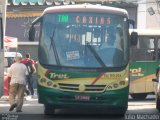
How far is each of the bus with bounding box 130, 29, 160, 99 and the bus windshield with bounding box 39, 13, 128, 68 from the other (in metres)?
6.57

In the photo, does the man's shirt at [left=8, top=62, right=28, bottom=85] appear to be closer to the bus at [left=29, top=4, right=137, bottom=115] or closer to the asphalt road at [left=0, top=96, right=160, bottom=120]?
the asphalt road at [left=0, top=96, right=160, bottom=120]

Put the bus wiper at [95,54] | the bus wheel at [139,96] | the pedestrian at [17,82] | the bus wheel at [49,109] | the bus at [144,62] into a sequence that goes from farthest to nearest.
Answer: the bus wheel at [139,96] → the bus at [144,62] → the pedestrian at [17,82] → the bus wheel at [49,109] → the bus wiper at [95,54]

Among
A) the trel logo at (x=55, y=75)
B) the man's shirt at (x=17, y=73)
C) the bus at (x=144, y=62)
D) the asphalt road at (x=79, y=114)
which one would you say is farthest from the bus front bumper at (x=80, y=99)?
the bus at (x=144, y=62)

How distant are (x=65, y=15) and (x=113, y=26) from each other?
144 cm

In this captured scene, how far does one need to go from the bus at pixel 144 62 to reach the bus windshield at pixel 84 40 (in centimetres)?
657

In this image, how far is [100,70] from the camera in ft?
54.7

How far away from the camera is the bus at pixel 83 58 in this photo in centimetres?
1661

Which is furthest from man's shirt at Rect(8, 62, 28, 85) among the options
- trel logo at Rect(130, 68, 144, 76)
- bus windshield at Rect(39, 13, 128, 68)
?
trel logo at Rect(130, 68, 144, 76)

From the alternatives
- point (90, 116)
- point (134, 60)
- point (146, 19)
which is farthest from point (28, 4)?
point (90, 116)

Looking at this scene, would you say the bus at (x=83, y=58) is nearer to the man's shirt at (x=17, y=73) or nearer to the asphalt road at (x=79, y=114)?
the asphalt road at (x=79, y=114)

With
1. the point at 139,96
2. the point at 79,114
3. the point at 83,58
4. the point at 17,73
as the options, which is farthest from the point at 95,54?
the point at 139,96

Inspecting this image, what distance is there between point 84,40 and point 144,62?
714 centimetres

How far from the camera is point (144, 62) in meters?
23.6

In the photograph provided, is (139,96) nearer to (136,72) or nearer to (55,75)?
(136,72)
